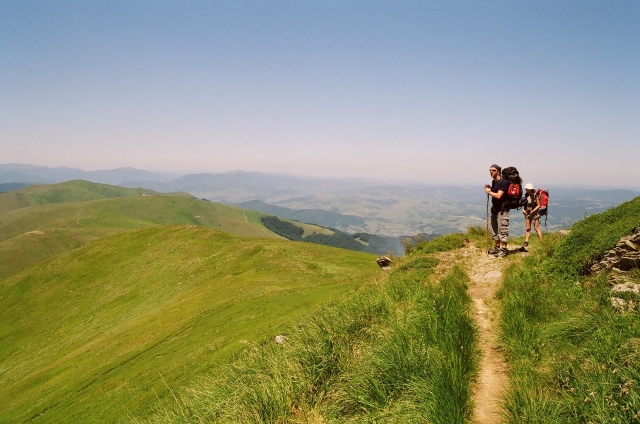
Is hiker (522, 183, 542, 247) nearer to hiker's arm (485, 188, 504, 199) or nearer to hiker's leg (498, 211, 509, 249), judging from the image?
hiker's leg (498, 211, 509, 249)

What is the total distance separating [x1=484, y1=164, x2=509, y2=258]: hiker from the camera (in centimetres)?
1436

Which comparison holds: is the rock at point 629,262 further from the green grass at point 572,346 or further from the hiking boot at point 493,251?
the hiking boot at point 493,251

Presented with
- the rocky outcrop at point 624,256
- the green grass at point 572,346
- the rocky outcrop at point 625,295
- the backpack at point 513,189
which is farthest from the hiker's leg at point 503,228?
the rocky outcrop at point 625,295

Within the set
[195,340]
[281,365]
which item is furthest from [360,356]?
[195,340]

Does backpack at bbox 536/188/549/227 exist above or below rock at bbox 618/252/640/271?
above

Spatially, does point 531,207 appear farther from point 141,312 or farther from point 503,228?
point 141,312

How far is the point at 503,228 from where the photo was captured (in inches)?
567

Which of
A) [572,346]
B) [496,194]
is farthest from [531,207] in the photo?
[572,346]

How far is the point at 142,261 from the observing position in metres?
47.9

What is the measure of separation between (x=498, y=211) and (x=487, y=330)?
8.69 meters

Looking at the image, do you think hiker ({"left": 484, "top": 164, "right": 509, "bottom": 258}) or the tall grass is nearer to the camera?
the tall grass

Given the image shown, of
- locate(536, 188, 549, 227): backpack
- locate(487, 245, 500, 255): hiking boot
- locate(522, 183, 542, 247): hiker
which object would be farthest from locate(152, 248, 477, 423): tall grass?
locate(536, 188, 549, 227): backpack

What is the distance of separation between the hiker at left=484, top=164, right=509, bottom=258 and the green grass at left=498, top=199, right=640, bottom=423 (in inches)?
165

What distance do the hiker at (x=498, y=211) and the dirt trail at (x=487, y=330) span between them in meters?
0.70
